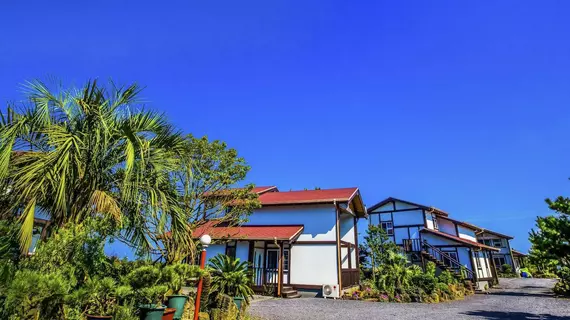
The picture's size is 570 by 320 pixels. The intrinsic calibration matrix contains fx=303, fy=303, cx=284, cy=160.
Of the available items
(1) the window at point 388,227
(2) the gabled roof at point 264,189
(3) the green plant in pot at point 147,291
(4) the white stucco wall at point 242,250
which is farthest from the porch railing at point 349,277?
(3) the green plant in pot at point 147,291

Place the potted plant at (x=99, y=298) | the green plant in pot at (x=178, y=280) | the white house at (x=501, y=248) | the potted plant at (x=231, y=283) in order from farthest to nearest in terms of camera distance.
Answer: the white house at (x=501, y=248)
the potted plant at (x=231, y=283)
the green plant in pot at (x=178, y=280)
the potted plant at (x=99, y=298)

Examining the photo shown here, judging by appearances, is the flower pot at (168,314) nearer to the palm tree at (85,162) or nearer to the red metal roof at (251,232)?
the palm tree at (85,162)

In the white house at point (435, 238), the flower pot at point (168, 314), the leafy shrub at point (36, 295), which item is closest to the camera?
the leafy shrub at point (36, 295)

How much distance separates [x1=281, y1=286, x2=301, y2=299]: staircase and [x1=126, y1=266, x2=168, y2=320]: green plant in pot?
33.0 feet

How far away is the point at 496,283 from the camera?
87.1ft

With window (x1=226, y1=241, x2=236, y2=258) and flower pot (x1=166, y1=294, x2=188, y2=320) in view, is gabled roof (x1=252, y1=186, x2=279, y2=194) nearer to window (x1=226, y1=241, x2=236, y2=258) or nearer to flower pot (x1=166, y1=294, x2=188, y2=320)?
window (x1=226, y1=241, x2=236, y2=258)

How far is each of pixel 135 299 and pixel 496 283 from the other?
101ft

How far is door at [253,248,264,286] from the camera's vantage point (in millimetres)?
16486

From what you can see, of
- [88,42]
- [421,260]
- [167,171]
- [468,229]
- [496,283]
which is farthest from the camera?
[468,229]

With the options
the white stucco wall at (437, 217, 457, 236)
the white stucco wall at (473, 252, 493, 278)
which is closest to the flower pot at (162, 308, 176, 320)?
the white stucco wall at (473, 252, 493, 278)

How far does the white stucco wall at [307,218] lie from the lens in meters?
16.9

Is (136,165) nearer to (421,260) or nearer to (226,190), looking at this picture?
(226,190)

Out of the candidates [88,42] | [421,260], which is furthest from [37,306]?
[421,260]

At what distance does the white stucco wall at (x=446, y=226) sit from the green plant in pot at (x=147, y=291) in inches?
1122
